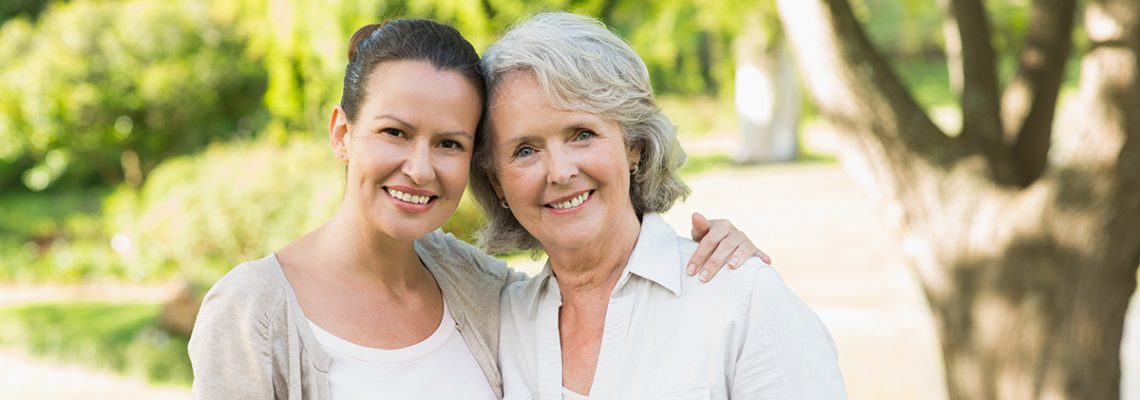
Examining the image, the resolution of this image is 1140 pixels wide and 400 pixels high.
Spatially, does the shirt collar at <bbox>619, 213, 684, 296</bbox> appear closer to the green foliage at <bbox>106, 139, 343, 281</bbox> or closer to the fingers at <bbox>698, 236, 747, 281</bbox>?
the fingers at <bbox>698, 236, 747, 281</bbox>

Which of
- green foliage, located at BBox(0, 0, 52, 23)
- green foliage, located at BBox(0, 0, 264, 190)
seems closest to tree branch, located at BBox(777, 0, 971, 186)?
green foliage, located at BBox(0, 0, 264, 190)

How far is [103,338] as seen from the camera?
8.60 meters

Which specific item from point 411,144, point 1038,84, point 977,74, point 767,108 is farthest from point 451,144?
point 767,108

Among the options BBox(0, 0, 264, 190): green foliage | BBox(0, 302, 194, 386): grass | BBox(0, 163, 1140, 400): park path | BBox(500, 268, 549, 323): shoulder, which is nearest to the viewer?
BBox(500, 268, 549, 323): shoulder

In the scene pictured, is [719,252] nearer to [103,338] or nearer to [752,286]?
[752,286]

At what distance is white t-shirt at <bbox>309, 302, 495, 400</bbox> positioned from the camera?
222cm

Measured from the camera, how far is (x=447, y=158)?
2.23 metres

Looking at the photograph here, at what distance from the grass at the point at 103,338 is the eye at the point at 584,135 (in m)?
5.75

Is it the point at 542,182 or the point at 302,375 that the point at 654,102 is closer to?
the point at 542,182

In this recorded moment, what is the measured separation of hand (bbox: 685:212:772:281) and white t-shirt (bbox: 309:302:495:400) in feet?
1.77

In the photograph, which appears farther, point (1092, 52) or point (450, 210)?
point (1092, 52)

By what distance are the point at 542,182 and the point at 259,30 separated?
4.85m

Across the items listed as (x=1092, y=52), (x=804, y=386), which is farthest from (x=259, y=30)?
(x=804, y=386)

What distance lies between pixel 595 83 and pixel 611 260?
384 millimetres
